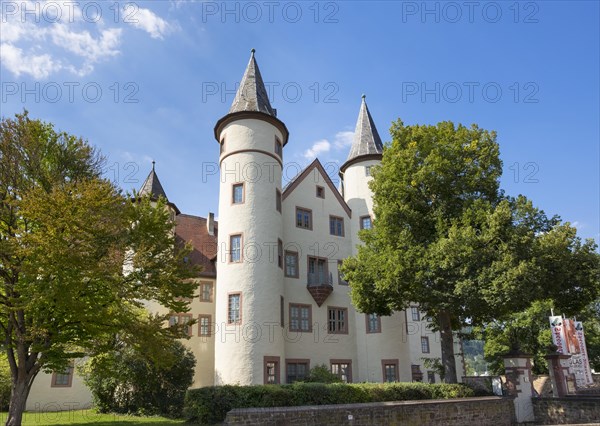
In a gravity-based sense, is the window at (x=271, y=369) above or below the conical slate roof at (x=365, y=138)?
below

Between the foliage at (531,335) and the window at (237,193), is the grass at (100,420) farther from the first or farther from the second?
the foliage at (531,335)

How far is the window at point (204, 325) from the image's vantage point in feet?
96.9

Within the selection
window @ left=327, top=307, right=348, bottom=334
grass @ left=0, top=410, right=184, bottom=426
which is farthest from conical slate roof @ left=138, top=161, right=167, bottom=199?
grass @ left=0, top=410, right=184, bottom=426

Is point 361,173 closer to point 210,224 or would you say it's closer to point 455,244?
point 210,224

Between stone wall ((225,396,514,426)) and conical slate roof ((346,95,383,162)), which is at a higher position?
conical slate roof ((346,95,383,162))

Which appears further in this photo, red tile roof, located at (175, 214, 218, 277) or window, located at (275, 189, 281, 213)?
red tile roof, located at (175, 214, 218, 277)

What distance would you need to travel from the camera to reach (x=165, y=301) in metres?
A: 17.8

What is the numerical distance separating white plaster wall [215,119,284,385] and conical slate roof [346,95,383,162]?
282 inches

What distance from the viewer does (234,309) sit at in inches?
1014

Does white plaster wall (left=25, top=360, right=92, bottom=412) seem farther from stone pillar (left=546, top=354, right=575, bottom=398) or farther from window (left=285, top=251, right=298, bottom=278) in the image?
stone pillar (left=546, top=354, right=575, bottom=398)

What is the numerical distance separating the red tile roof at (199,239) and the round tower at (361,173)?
32.2 feet

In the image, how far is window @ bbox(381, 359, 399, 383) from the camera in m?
29.0

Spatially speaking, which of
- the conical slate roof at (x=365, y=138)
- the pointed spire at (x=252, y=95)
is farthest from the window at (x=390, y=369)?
the pointed spire at (x=252, y=95)

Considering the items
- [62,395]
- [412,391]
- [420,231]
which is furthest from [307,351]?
[62,395]
